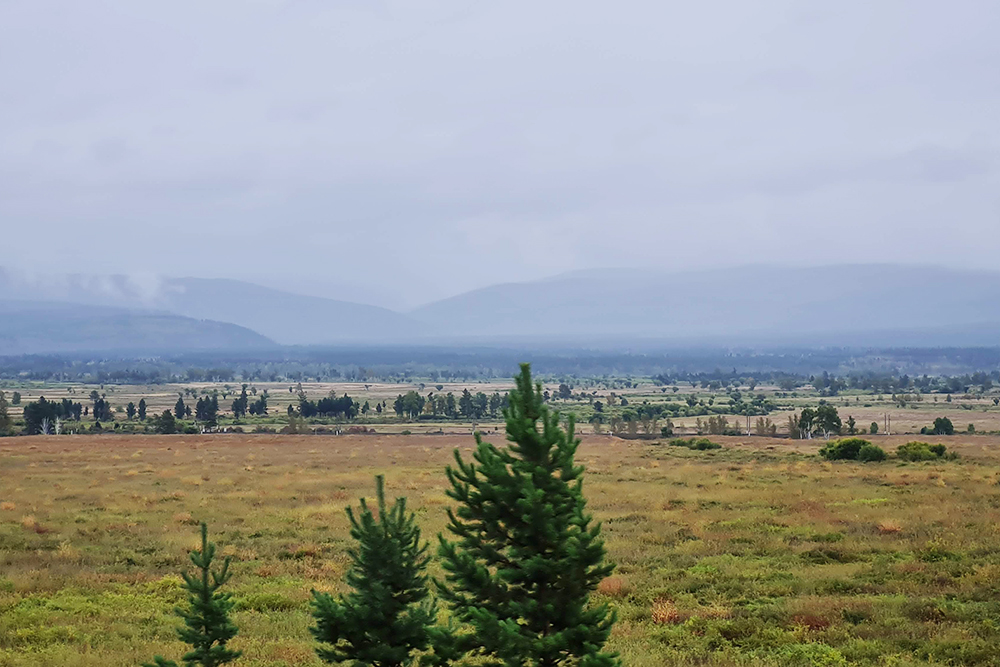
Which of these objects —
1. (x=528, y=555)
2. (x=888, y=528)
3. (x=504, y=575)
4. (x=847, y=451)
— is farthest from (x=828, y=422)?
(x=504, y=575)

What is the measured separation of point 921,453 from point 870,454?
8.11 feet

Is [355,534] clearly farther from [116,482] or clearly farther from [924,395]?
[924,395]

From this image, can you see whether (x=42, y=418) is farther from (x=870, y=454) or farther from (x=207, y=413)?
(x=870, y=454)

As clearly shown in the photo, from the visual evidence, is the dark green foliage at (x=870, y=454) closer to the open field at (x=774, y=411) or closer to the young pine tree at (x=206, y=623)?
the young pine tree at (x=206, y=623)

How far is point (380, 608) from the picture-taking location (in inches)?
347

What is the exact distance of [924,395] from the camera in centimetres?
16988

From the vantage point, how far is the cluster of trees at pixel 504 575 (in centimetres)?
812

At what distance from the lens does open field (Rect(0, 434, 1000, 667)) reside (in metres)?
14.3

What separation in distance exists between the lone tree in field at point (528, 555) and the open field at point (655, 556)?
565 centimetres

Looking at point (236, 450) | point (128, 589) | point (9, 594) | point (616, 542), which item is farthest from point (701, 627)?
point (236, 450)

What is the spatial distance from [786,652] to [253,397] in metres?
168

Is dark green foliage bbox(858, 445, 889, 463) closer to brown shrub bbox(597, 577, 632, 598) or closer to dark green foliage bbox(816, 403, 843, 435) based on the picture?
brown shrub bbox(597, 577, 632, 598)

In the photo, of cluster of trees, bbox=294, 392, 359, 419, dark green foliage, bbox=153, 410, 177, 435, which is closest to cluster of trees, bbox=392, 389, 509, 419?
cluster of trees, bbox=294, 392, 359, 419

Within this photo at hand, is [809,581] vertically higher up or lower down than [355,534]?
lower down
